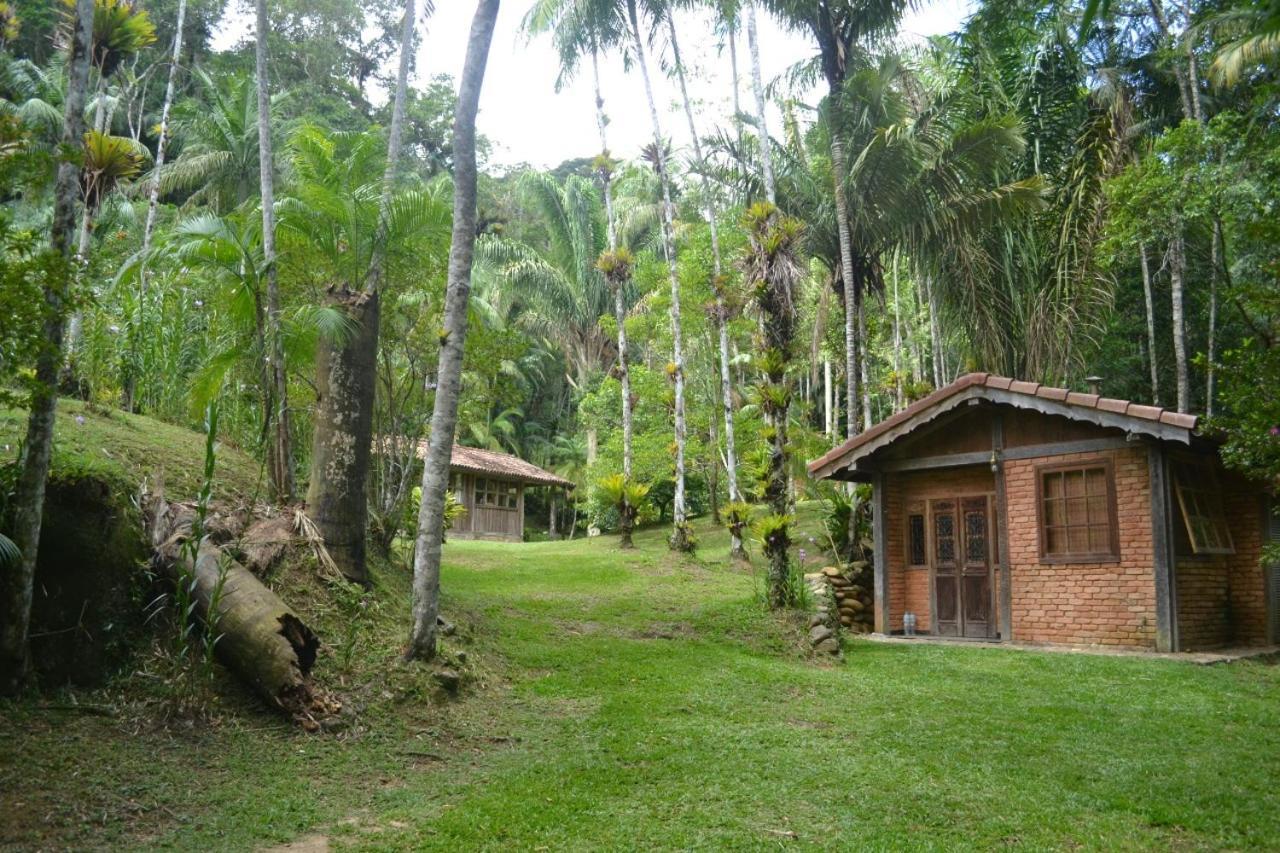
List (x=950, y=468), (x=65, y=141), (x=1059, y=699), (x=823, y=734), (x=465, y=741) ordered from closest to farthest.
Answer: (x=65, y=141) < (x=465, y=741) < (x=823, y=734) < (x=1059, y=699) < (x=950, y=468)

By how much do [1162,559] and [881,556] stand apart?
12.7 feet

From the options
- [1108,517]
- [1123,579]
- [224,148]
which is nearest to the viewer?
[1123,579]

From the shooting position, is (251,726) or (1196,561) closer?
(251,726)

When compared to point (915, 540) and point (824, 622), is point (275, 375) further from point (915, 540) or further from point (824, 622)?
point (915, 540)

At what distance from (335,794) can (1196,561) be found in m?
11.3

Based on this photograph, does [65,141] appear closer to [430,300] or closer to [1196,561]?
[430,300]

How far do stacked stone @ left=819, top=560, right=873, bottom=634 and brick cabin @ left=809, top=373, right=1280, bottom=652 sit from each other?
1.94 feet

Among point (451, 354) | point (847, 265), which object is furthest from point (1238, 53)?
point (451, 354)

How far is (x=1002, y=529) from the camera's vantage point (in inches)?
500

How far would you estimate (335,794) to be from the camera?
17.7 ft

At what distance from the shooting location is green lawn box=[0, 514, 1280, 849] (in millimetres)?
4809

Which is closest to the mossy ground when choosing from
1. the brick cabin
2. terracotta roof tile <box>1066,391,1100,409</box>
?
the brick cabin

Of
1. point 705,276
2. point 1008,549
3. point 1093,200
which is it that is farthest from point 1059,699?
point 705,276

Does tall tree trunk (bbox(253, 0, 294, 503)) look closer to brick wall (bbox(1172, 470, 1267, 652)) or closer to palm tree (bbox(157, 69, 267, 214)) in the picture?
brick wall (bbox(1172, 470, 1267, 652))
